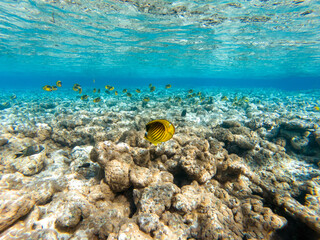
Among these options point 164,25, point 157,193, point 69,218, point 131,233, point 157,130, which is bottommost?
point 69,218

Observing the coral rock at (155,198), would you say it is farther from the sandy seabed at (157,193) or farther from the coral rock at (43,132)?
the coral rock at (43,132)

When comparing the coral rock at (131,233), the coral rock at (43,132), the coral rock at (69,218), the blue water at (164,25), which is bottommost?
the coral rock at (43,132)

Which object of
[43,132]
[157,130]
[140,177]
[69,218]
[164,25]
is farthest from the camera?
[164,25]

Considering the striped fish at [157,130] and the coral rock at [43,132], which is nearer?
the striped fish at [157,130]

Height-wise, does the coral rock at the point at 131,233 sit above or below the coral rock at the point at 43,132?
above

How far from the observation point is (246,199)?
364 cm

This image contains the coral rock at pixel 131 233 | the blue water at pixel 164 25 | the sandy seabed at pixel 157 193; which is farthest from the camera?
the blue water at pixel 164 25

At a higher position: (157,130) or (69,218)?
(157,130)

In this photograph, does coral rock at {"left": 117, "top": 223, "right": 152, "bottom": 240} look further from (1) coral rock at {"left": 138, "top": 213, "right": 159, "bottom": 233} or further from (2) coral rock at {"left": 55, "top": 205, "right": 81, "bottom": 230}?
(2) coral rock at {"left": 55, "top": 205, "right": 81, "bottom": 230}

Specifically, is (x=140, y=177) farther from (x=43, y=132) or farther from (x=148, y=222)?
(x=43, y=132)

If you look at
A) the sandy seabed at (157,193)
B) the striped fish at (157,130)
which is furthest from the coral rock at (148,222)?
the striped fish at (157,130)

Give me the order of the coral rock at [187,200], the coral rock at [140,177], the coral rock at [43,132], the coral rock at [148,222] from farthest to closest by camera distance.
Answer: the coral rock at [43,132] < the coral rock at [140,177] < the coral rock at [187,200] < the coral rock at [148,222]

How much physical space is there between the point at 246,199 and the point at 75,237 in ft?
12.2

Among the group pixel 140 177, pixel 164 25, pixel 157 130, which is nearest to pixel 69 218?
pixel 140 177
